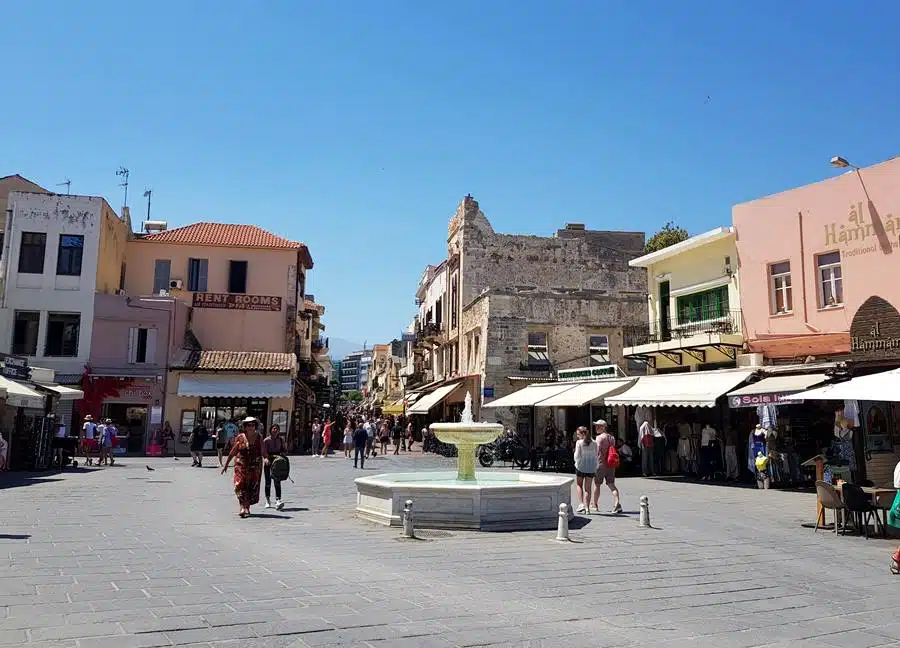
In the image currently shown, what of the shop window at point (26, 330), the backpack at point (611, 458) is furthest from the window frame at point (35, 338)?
the backpack at point (611, 458)

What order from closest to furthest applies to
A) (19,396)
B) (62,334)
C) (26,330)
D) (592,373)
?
(19,396), (592,373), (26,330), (62,334)

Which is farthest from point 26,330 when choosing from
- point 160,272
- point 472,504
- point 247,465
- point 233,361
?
point 472,504

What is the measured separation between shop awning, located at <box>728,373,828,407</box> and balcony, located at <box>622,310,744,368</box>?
301 centimetres

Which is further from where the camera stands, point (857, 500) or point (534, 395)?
point (534, 395)

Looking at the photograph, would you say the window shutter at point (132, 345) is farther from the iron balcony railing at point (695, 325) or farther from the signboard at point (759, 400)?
the signboard at point (759, 400)

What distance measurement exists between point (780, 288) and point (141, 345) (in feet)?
84.6

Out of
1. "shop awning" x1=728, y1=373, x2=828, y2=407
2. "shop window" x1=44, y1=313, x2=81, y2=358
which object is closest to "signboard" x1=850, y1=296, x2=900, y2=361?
"shop awning" x1=728, y1=373, x2=828, y2=407

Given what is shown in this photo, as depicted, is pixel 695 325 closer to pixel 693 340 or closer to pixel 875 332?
pixel 693 340

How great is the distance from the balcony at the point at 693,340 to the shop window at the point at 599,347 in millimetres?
6060

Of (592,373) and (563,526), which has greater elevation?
(592,373)

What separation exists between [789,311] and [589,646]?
665 inches

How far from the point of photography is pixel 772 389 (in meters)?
16.5

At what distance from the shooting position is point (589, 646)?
4.81m

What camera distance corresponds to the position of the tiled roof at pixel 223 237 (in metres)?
35.4
